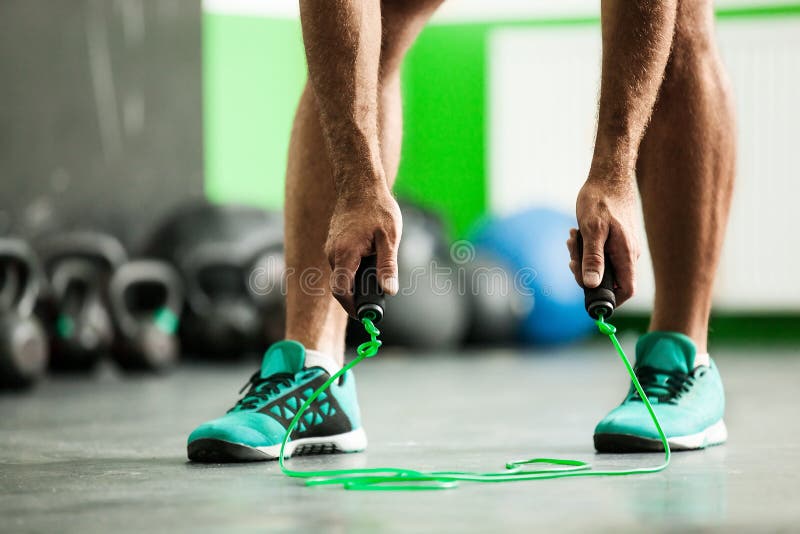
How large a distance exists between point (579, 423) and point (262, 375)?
598 millimetres

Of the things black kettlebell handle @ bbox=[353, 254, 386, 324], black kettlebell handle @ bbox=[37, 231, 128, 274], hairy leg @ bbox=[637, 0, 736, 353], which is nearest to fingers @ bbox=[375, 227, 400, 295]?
black kettlebell handle @ bbox=[353, 254, 386, 324]

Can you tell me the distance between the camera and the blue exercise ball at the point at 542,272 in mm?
3762

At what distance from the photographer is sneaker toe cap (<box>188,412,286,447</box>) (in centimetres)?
129

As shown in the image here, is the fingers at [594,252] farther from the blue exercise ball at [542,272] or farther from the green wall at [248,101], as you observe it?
the green wall at [248,101]

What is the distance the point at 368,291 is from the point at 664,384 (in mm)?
488

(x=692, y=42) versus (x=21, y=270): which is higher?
(x=692, y=42)

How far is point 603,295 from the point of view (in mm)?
1195

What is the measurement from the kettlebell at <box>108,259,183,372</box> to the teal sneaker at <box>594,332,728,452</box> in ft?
6.00

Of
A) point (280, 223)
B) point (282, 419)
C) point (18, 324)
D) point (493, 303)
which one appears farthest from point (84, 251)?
point (282, 419)

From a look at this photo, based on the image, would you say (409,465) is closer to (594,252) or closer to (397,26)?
(594,252)

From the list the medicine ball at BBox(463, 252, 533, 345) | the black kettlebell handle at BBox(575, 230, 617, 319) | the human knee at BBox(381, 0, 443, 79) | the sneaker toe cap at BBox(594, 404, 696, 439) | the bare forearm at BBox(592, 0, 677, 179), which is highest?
the human knee at BBox(381, 0, 443, 79)

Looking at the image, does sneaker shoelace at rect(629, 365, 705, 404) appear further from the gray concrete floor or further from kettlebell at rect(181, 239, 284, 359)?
kettlebell at rect(181, 239, 284, 359)

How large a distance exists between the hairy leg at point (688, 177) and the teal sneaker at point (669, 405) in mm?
38

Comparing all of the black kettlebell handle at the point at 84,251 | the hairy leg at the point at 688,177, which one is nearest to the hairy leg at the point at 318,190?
the hairy leg at the point at 688,177
